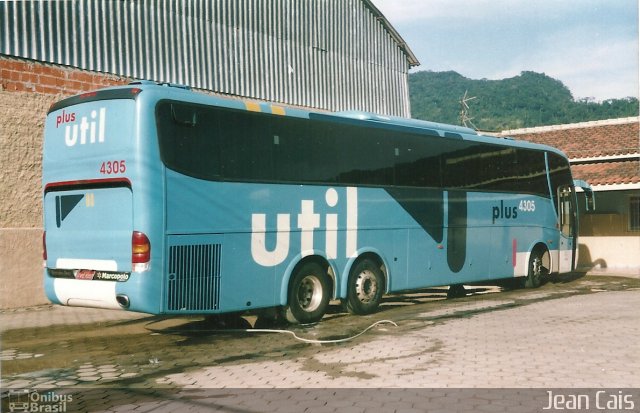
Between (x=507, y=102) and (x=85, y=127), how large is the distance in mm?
82011

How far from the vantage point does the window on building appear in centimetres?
2461

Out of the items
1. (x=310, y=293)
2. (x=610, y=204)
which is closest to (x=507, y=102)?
(x=610, y=204)

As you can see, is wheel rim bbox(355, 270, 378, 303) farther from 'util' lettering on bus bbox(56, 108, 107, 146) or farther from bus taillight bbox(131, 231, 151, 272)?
'util' lettering on bus bbox(56, 108, 107, 146)

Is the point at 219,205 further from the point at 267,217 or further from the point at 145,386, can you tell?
the point at 145,386

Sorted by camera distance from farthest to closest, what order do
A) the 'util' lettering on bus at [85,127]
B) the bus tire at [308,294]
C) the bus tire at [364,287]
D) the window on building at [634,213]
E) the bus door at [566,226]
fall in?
1. the window on building at [634,213]
2. the bus door at [566,226]
3. the bus tire at [364,287]
4. the bus tire at [308,294]
5. the 'util' lettering on bus at [85,127]

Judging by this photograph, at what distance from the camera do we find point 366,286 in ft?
39.6

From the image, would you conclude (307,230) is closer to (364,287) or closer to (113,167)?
(364,287)

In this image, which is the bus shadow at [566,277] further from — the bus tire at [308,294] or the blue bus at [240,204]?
the bus tire at [308,294]

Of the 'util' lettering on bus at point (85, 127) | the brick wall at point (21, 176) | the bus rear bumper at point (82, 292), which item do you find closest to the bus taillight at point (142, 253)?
the bus rear bumper at point (82, 292)

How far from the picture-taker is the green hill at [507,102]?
2837 inches

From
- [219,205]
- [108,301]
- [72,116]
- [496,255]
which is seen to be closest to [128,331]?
[108,301]

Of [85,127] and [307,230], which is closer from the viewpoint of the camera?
[85,127]

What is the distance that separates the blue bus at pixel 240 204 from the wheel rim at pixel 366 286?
0.08ft

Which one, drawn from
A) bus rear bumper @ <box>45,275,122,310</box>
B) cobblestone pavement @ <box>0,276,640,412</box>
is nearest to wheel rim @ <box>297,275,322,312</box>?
cobblestone pavement @ <box>0,276,640,412</box>
